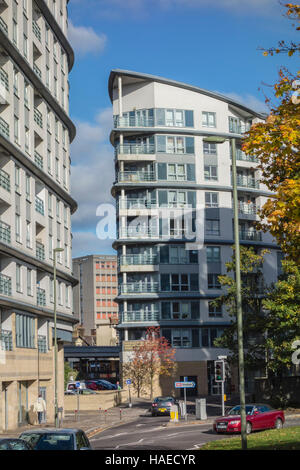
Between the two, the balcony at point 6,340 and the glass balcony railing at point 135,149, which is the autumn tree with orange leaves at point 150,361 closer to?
the glass balcony railing at point 135,149

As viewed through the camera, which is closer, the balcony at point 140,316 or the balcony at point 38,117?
the balcony at point 38,117

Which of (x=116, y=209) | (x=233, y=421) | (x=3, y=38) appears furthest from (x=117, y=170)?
(x=233, y=421)

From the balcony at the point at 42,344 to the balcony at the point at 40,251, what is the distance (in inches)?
211

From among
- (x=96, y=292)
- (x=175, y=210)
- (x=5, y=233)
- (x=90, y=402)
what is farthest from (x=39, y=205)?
(x=96, y=292)

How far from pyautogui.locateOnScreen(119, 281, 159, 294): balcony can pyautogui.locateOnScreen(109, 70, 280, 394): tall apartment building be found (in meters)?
0.12

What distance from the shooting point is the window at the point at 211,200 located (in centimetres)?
8306

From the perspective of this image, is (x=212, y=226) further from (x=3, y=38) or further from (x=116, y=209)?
(x=3, y=38)

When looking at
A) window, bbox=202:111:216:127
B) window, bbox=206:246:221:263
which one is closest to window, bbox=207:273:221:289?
window, bbox=206:246:221:263

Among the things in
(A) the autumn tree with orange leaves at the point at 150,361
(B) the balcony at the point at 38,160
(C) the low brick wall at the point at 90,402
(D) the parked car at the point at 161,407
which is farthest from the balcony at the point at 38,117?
(A) the autumn tree with orange leaves at the point at 150,361

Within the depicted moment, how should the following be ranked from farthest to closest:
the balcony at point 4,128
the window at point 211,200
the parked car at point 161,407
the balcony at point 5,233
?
the window at point 211,200 < the parked car at point 161,407 < the balcony at point 4,128 < the balcony at point 5,233

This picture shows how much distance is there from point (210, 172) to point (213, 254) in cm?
921

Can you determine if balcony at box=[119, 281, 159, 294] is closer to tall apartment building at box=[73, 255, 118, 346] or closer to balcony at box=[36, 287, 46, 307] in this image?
balcony at box=[36, 287, 46, 307]

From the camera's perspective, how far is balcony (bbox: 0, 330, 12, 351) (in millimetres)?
41312

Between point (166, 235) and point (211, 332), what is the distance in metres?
11.5
